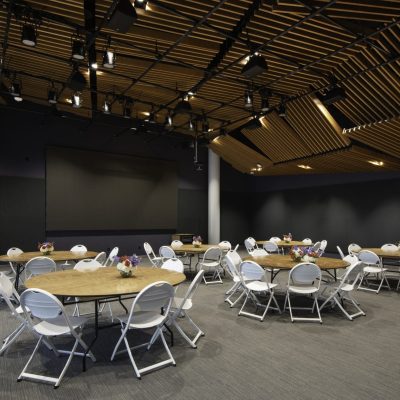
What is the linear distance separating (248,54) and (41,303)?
15.7 feet

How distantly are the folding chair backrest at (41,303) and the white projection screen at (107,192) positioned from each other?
28.2 ft

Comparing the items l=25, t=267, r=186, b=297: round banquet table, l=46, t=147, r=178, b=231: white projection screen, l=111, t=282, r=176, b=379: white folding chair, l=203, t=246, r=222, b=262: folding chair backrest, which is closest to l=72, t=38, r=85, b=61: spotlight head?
l=25, t=267, r=186, b=297: round banquet table

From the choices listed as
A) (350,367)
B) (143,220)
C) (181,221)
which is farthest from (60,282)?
(181,221)

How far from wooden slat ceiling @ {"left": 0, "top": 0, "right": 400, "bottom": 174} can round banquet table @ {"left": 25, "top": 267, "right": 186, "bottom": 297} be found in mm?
3464

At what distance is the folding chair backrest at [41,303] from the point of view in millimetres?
2803

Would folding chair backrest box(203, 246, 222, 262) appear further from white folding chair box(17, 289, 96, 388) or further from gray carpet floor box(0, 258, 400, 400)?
white folding chair box(17, 289, 96, 388)

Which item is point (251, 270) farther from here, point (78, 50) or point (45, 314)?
point (78, 50)

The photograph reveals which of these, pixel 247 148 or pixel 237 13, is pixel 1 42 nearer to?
pixel 237 13

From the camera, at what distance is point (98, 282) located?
11.9ft

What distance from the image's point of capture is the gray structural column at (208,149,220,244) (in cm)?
1440

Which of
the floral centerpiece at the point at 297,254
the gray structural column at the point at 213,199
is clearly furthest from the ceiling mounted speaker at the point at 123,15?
the gray structural column at the point at 213,199

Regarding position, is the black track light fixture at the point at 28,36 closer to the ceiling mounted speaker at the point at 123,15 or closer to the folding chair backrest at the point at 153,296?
the ceiling mounted speaker at the point at 123,15

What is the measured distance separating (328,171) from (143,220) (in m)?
7.43

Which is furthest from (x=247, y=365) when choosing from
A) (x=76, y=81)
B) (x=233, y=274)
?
(x=76, y=81)
